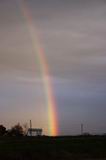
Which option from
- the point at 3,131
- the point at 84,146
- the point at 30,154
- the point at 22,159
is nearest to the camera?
the point at 22,159

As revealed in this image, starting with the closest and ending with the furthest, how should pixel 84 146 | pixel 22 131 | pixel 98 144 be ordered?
1. pixel 84 146
2. pixel 98 144
3. pixel 22 131

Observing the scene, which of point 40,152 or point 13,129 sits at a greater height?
point 13,129

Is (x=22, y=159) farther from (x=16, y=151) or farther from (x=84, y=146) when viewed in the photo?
(x=84, y=146)

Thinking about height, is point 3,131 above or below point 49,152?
above

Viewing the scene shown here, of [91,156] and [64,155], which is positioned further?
[91,156]

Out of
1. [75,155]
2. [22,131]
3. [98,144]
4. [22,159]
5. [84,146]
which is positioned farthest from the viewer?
[22,131]

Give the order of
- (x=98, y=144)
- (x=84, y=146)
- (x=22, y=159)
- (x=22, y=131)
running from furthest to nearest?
1. (x=22, y=131)
2. (x=98, y=144)
3. (x=84, y=146)
4. (x=22, y=159)

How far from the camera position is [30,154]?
3641cm

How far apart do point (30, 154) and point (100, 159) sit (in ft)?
20.4

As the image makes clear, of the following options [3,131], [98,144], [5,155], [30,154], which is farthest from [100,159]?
[3,131]

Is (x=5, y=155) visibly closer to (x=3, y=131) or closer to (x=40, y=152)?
(x=40, y=152)

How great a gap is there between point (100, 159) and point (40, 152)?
17.4 feet

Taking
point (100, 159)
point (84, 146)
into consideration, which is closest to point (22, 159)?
point (100, 159)

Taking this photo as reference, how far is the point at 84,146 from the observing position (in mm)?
47250
